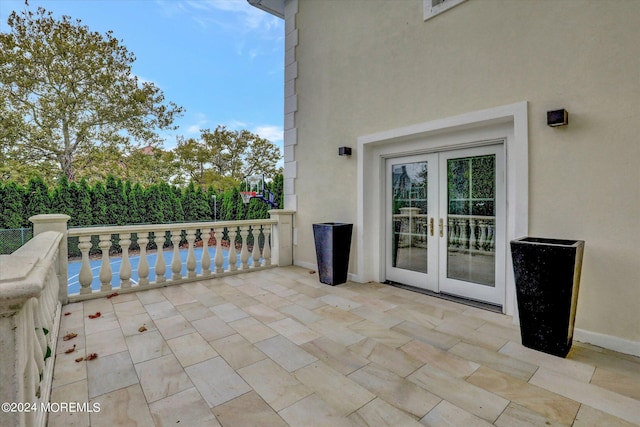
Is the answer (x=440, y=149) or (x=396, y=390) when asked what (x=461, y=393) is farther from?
(x=440, y=149)

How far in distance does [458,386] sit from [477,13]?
3.36 metres

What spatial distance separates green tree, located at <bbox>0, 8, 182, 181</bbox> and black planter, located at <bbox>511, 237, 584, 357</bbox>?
1381cm

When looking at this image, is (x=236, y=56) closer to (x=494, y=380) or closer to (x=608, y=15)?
(x=608, y=15)

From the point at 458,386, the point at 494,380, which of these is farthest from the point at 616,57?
the point at 458,386

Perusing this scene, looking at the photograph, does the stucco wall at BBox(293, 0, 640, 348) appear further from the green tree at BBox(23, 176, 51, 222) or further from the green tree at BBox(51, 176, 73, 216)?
the green tree at BBox(23, 176, 51, 222)

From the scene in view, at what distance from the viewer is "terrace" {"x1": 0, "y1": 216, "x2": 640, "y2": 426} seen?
1482 mm

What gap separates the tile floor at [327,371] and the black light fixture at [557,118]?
5.82 ft

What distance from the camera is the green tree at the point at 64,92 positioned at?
968 centimetres

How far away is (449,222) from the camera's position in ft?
11.5

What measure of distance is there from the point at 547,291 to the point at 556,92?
1669 mm

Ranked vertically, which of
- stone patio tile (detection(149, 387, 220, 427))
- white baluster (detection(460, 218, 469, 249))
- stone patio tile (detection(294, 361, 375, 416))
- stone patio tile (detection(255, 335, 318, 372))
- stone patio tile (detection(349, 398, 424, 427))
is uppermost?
white baluster (detection(460, 218, 469, 249))

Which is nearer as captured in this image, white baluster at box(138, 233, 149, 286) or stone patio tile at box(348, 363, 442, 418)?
stone patio tile at box(348, 363, 442, 418)

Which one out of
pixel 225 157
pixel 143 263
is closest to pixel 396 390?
pixel 143 263

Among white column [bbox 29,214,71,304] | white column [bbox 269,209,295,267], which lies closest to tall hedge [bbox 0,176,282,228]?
white column [bbox 269,209,295,267]
